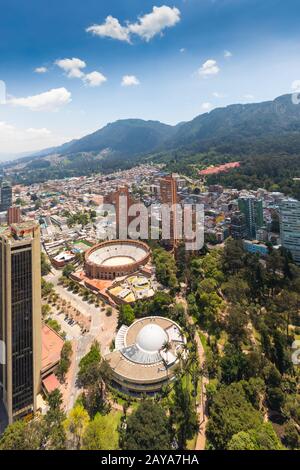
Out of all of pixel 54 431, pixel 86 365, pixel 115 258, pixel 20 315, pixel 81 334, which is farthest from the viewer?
pixel 115 258

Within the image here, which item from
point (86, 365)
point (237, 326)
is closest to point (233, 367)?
point (237, 326)

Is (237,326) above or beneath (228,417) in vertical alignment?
above

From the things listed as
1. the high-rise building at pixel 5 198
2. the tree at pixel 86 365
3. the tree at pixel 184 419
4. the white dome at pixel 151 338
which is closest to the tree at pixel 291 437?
the tree at pixel 184 419

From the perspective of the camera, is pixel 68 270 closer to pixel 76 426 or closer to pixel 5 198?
pixel 76 426

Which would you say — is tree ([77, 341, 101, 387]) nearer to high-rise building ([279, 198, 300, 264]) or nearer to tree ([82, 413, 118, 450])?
tree ([82, 413, 118, 450])

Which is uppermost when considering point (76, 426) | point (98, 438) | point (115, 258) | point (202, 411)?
point (115, 258)

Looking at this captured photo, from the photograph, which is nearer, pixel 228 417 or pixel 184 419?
pixel 228 417

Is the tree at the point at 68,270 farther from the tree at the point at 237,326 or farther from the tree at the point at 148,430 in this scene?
the tree at the point at 148,430
